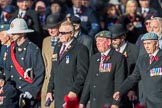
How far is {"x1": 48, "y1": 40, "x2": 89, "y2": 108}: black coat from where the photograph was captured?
35.2 ft

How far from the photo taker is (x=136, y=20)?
14.5 metres

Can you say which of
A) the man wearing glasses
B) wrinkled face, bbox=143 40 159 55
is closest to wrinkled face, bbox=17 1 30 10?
the man wearing glasses

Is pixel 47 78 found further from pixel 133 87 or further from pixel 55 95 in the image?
pixel 133 87

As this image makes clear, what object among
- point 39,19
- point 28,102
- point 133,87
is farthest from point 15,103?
point 39,19

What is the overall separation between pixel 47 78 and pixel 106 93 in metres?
1.50

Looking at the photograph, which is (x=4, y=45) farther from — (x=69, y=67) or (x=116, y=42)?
(x=116, y=42)

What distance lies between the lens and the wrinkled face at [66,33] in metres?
10.8

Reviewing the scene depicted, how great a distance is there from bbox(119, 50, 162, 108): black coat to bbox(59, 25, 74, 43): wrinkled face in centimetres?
115

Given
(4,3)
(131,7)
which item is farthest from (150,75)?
(4,3)

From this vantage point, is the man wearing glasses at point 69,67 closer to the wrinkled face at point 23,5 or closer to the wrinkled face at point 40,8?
the wrinkled face at point 23,5

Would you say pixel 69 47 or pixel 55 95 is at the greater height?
pixel 69 47

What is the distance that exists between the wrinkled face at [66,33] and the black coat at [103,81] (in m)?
0.51

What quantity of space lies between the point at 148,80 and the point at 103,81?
0.75 meters

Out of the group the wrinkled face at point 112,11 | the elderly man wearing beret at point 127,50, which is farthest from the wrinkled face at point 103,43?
the wrinkled face at point 112,11
